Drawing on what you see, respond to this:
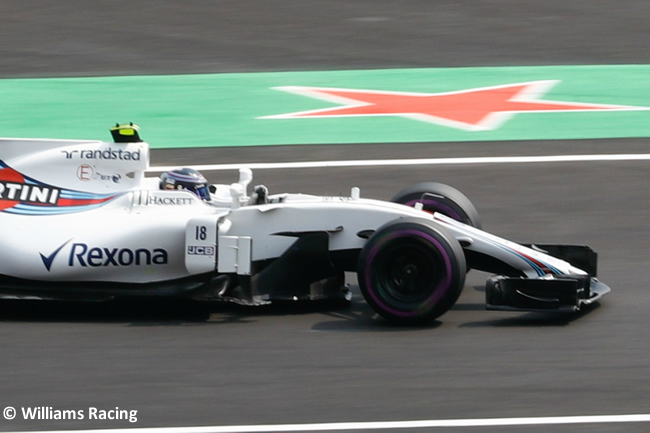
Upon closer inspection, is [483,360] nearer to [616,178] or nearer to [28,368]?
[28,368]

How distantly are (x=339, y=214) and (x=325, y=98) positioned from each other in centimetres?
561

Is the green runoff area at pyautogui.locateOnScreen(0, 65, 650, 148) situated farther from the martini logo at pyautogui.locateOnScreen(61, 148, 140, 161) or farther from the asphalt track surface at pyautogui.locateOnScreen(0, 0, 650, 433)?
the martini logo at pyautogui.locateOnScreen(61, 148, 140, 161)

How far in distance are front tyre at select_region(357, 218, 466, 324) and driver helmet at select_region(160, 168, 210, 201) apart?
51.6 inches

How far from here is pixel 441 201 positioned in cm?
780

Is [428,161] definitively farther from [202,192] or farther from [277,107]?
[202,192]

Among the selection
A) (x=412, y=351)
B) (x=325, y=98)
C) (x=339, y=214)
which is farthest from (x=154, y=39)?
(x=412, y=351)

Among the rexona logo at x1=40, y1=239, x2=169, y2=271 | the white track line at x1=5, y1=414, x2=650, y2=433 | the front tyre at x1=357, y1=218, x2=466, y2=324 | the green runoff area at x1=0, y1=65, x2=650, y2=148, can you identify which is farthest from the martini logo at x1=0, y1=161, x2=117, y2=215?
the green runoff area at x1=0, y1=65, x2=650, y2=148

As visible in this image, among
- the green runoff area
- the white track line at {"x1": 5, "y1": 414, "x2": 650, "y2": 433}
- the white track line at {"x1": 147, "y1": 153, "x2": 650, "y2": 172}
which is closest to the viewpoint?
the white track line at {"x1": 5, "y1": 414, "x2": 650, "y2": 433}

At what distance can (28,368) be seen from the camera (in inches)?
244

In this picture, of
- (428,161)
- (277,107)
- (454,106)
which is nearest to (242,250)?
(428,161)

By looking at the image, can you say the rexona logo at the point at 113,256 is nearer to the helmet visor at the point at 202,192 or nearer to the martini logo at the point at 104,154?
the helmet visor at the point at 202,192

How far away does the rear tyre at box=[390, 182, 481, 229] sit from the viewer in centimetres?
777

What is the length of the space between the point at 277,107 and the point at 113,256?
216 inches

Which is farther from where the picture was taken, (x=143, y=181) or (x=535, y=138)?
(x=535, y=138)
